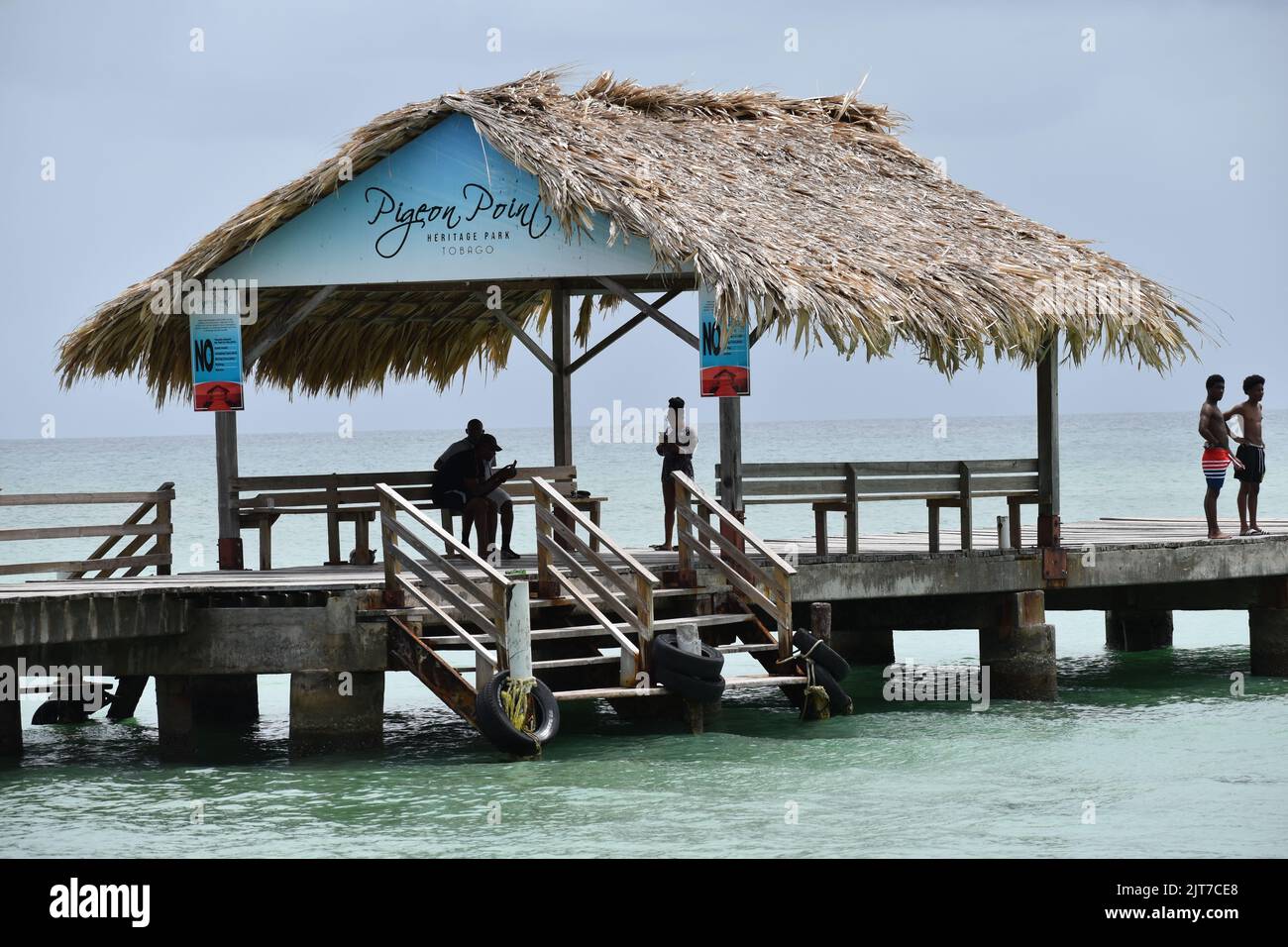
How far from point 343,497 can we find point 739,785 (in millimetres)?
5412

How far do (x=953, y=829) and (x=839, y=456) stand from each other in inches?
3337

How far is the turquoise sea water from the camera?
12.4m

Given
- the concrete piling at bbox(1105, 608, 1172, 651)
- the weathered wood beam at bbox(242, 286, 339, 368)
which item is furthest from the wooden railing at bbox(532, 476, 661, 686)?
the concrete piling at bbox(1105, 608, 1172, 651)

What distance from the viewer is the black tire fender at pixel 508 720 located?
14102 mm

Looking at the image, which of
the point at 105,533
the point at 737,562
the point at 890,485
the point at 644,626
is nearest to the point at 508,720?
the point at 644,626

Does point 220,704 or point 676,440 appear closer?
point 220,704

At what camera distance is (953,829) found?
12617mm

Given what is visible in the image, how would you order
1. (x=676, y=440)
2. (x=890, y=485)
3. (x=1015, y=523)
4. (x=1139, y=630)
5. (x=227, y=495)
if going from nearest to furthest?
(x=890, y=485) < (x=227, y=495) < (x=1015, y=523) < (x=676, y=440) < (x=1139, y=630)

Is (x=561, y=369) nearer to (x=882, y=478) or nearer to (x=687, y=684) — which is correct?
(x=882, y=478)

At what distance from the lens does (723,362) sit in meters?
16.2

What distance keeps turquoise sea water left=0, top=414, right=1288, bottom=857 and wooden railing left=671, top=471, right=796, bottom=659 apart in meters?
1.01

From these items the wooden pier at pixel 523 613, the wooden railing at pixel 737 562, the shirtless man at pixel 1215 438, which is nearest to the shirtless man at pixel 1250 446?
the shirtless man at pixel 1215 438

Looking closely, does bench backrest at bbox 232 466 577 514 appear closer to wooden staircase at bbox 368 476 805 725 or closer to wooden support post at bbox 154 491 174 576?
wooden support post at bbox 154 491 174 576
